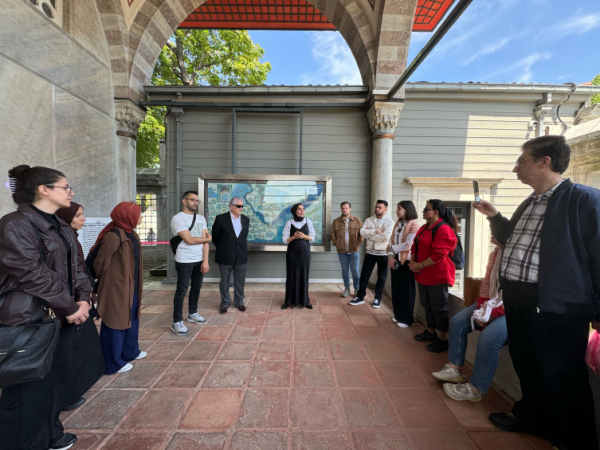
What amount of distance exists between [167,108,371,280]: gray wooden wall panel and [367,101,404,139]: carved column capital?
49cm

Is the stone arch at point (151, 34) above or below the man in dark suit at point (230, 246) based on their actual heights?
above

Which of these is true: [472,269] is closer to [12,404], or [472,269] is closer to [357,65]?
[357,65]

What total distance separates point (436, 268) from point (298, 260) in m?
2.24

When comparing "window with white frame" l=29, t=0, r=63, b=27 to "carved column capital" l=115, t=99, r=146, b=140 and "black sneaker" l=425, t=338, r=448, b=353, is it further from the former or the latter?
"black sneaker" l=425, t=338, r=448, b=353

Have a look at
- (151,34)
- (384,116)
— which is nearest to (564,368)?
(384,116)

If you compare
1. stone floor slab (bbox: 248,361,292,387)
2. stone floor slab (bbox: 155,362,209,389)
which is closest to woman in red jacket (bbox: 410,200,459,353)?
stone floor slab (bbox: 248,361,292,387)

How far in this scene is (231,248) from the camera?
4.16 metres

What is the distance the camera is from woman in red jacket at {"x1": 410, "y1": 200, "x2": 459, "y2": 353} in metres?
2.98

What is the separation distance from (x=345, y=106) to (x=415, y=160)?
2124mm

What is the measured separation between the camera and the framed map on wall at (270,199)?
5.51 metres

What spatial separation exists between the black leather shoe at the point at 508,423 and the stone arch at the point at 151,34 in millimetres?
5585

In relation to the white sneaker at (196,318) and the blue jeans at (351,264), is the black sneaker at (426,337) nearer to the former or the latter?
the blue jeans at (351,264)

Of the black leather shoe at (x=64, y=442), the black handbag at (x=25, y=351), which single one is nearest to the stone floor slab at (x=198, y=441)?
the black leather shoe at (x=64, y=442)

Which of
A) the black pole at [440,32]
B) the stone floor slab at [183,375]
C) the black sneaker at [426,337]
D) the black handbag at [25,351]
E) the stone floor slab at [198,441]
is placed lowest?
the stone floor slab at [183,375]
